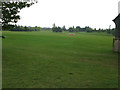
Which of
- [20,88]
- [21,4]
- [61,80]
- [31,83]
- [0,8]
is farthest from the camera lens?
[21,4]

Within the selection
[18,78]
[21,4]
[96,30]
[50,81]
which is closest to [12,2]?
[21,4]

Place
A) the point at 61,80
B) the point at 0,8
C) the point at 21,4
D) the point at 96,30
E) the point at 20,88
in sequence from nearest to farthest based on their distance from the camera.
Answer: the point at 20,88 < the point at 61,80 < the point at 0,8 < the point at 21,4 < the point at 96,30

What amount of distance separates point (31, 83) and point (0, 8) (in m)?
9.25

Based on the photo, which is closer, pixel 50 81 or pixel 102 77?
pixel 50 81

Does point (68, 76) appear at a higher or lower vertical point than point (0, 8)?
lower

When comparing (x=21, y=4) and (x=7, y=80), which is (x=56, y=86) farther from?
(x=21, y=4)

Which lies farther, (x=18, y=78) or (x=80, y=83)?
(x=18, y=78)

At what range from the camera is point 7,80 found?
7180mm

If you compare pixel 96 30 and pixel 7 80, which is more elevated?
pixel 96 30

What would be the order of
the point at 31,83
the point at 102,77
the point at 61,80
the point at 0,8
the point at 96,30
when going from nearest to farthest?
1. the point at 31,83
2. the point at 61,80
3. the point at 102,77
4. the point at 0,8
5. the point at 96,30

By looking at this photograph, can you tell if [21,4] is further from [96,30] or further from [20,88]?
[96,30]

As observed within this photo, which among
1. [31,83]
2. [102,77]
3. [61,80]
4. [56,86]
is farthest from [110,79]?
[31,83]

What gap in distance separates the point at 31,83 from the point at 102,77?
13.2ft

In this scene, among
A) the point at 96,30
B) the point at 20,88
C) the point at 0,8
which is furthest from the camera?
the point at 96,30
